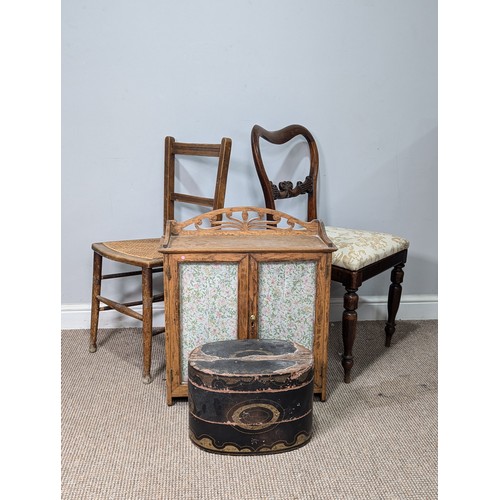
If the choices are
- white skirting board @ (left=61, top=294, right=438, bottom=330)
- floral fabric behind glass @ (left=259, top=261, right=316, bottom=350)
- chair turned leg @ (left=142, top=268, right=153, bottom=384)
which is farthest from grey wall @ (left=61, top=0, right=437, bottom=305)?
floral fabric behind glass @ (left=259, top=261, right=316, bottom=350)

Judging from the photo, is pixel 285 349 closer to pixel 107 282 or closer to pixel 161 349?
pixel 161 349

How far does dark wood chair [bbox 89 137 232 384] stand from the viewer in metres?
2.43

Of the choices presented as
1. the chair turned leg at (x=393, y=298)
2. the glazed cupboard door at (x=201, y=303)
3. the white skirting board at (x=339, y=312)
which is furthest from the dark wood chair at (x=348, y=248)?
the glazed cupboard door at (x=201, y=303)

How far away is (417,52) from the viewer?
296 cm

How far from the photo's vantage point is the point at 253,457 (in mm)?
1937

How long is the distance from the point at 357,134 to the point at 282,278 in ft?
3.78

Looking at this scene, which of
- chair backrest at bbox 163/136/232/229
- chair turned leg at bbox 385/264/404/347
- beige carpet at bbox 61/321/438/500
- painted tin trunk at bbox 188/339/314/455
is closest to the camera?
beige carpet at bbox 61/321/438/500

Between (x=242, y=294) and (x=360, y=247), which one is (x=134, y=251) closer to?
(x=242, y=294)

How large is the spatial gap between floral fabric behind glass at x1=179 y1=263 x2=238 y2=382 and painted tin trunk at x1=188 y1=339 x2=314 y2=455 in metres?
0.21

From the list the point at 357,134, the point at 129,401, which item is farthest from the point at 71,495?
the point at 357,134

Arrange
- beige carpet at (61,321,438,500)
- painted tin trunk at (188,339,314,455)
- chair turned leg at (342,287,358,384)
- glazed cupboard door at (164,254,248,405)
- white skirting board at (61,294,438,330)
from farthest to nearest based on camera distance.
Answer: white skirting board at (61,294,438,330), chair turned leg at (342,287,358,384), glazed cupboard door at (164,254,248,405), painted tin trunk at (188,339,314,455), beige carpet at (61,321,438,500)

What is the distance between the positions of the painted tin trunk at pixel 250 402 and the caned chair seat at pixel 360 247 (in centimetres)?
56

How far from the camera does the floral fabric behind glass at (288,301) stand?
218 cm

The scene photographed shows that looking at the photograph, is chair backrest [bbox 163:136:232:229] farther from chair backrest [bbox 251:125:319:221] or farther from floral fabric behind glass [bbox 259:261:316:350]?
floral fabric behind glass [bbox 259:261:316:350]
